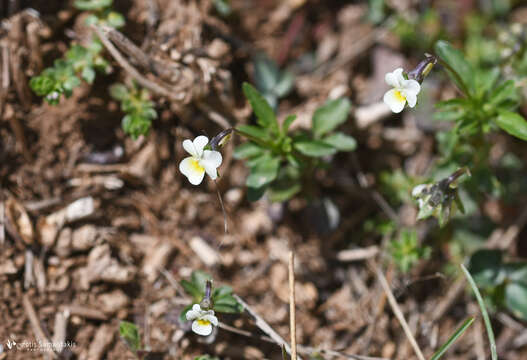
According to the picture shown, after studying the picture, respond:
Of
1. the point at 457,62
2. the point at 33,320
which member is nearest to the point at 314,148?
the point at 457,62

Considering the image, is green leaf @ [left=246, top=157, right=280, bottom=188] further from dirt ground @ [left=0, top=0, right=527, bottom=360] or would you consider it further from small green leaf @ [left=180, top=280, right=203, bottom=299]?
small green leaf @ [left=180, top=280, right=203, bottom=299]

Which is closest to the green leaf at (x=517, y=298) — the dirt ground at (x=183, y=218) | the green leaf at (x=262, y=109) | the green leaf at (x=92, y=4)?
the dirt ground at (x=183, y=218)

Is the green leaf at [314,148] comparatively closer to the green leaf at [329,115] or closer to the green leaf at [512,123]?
the green leaf at [329,115]

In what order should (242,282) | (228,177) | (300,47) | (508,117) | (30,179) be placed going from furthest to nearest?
(300,47) < (228,177) < (242,282) < (30,179) < (508,117)

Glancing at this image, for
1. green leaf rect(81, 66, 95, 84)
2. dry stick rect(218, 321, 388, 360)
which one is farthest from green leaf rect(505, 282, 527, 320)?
green leaf rect(81, 66, 95, 84)

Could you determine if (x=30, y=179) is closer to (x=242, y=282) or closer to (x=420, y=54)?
(x=242, y=282)

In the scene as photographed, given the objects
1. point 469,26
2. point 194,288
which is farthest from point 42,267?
point 469,26

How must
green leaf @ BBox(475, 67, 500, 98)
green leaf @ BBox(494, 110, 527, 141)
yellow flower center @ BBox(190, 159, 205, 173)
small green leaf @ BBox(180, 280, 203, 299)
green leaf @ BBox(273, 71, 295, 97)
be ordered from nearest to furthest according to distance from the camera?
yellow flower center @ BBox(190, 159, 205, 173), green leaf @ BBox(494, 110, 527, 141), small green leaf @ BBox(180, 280, 203, 299), green leaf @ BBox(475, 67, 500, 98), green leaf @ BBox(273, 71, 295, 97)
